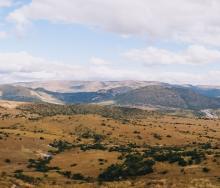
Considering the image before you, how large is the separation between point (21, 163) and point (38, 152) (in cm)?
Answer: 1914

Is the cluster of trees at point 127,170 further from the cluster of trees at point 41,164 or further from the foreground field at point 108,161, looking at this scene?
the cluster of trees at point 41,164

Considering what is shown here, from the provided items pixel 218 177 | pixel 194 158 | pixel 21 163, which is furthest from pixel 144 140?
pixel 218 177

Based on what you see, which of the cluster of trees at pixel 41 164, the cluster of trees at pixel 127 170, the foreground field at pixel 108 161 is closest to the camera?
the foreground field at pixel 108 161

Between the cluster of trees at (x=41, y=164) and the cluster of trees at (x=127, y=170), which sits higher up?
the cluster of trees at (x=127, y=170)

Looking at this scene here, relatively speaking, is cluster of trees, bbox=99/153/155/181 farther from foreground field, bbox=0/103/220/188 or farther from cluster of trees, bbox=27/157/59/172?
cluster of trees, bbox=27/157/59/172

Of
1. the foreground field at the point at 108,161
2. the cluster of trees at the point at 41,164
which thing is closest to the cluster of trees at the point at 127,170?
the foreground field at the point at 108,161

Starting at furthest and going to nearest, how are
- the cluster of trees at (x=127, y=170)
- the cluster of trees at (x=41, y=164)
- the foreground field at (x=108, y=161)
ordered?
Result: the cluster of trees at (x=41, y=164)
the cluster of trees at (x=127, y=170)
the foreground field at (x=108, y=161)

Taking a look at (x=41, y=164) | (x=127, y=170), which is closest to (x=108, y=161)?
(x=41, y=164)

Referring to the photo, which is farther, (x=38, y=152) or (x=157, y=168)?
(x=38, y=152)

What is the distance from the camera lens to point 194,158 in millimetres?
79875

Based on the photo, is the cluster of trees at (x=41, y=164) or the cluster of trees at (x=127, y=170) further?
the cluster of trees at (x=41, y=164)

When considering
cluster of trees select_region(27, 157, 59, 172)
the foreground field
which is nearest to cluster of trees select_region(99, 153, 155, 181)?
the foreground field

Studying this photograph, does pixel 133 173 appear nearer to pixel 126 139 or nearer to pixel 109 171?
pixel 109 171

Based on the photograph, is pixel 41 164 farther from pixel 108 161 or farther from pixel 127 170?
pixel 127 170
